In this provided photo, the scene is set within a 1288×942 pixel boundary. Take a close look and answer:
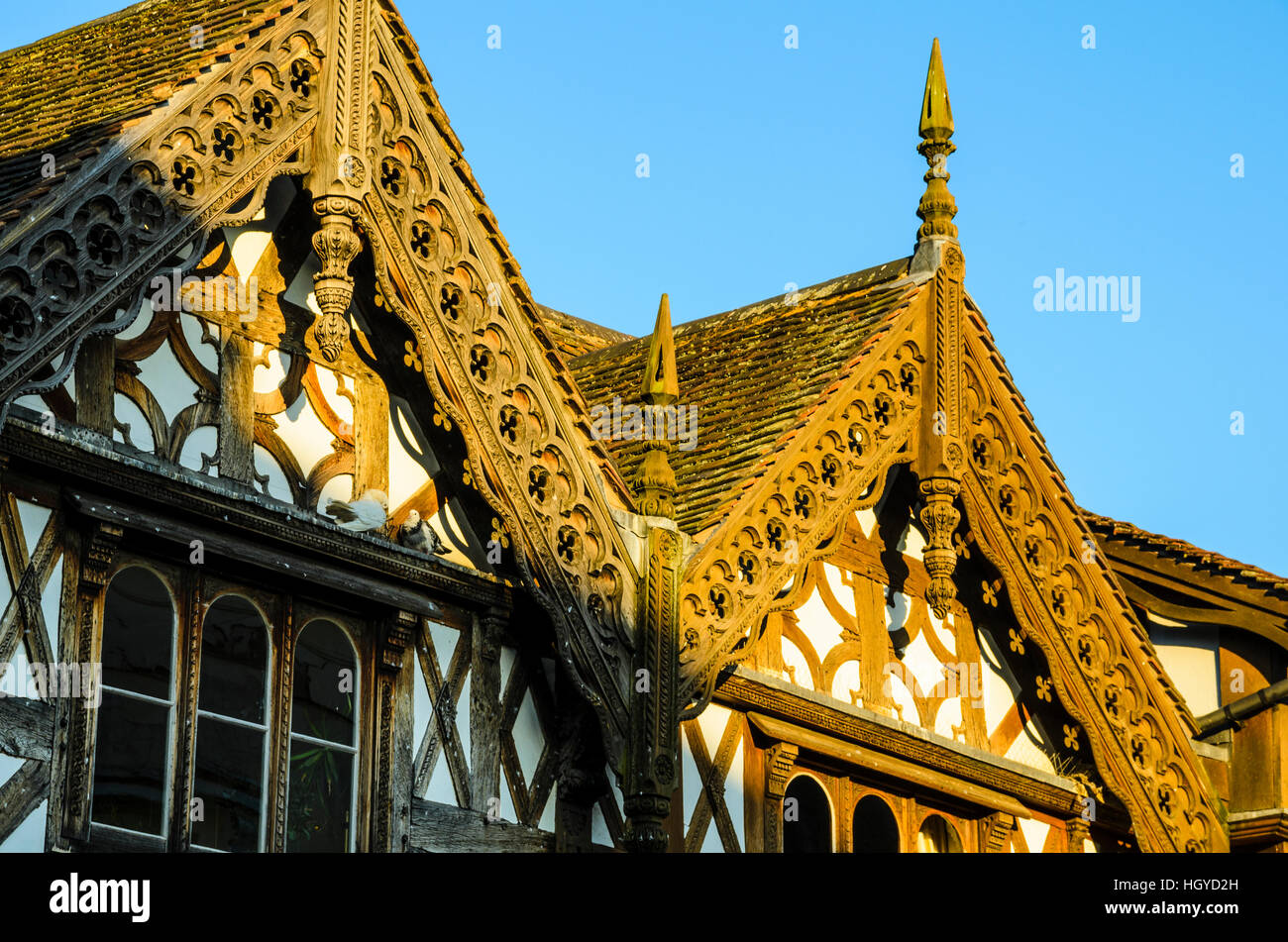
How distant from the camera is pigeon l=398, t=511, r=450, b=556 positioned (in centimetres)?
1391

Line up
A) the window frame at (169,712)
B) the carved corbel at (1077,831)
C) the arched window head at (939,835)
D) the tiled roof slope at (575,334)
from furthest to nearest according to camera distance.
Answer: the tiled roof slope at (575,334) < the carved corbel at (1077,831) < the arched window head at (939,835) < the window frame at (169,712)

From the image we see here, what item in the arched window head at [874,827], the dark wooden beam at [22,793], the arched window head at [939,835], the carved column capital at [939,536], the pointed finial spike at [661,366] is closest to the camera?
the dark wooden beam at [22,793]

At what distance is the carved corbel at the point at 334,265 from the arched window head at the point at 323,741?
1.55 metres

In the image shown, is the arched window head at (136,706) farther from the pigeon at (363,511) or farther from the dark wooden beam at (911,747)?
the dark wooden beam at (911,747)

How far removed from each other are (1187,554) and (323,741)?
28.1 feet

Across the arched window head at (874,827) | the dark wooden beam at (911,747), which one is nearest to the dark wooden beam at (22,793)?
the dark wooden beam at (911,747)

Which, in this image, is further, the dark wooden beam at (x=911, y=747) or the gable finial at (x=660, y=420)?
the dark wooden beam at (x=911, y=747)

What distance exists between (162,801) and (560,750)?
2.73 meters

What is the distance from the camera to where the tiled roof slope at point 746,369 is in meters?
15.9

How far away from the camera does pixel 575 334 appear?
22172 millimetres

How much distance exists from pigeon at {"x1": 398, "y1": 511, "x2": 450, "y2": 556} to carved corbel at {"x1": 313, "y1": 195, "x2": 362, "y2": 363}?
113cm

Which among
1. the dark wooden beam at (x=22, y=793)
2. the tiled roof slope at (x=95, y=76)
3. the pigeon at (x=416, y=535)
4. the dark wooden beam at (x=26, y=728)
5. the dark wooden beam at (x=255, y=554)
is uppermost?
the tiled roof slope at (x=95, y=76)

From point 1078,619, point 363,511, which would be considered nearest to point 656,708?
point 363,511
